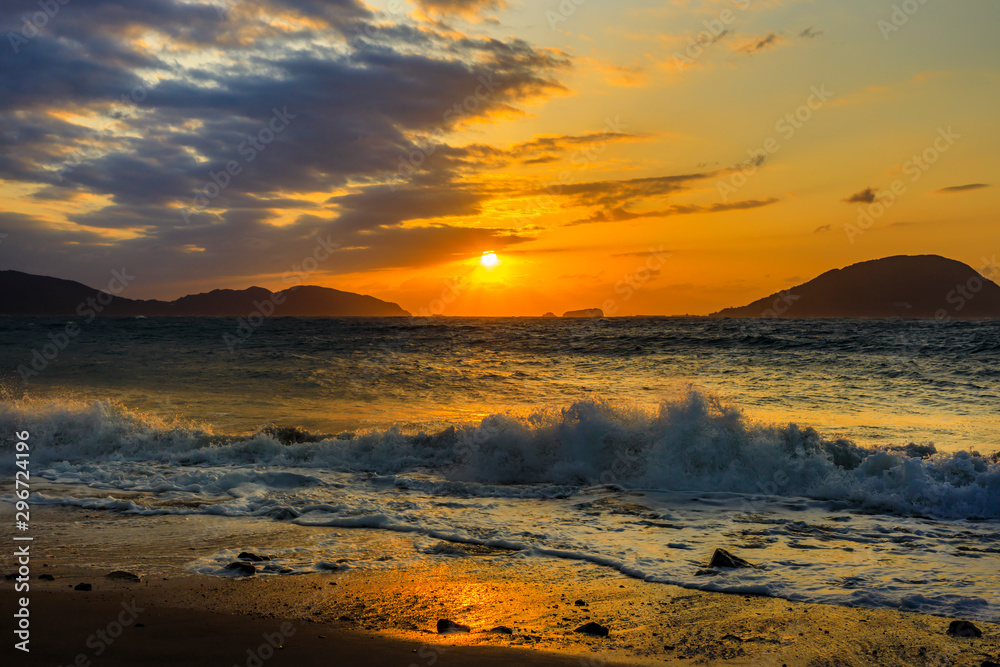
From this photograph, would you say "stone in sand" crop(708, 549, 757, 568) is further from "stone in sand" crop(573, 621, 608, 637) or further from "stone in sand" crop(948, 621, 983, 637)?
"stone in sand" crop(573, 621, 608, 637)

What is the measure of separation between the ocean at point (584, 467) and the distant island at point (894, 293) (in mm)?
124634

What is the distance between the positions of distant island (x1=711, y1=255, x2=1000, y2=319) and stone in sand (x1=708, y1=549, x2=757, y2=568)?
445 ft

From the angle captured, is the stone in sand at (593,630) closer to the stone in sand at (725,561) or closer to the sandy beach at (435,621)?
the sandy beach at (435,621)

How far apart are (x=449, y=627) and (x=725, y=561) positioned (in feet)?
9.81

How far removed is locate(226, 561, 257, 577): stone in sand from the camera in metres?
5.65

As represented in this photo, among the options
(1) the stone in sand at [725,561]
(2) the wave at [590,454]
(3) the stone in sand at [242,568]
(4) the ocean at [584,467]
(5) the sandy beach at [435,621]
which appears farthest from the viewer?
(2) the wave at [590,454]

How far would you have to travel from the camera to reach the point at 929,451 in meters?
10.9

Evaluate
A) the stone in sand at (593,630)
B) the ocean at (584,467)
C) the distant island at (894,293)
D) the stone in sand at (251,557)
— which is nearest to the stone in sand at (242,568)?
the ocean at (584,467)

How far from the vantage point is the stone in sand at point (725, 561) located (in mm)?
5988

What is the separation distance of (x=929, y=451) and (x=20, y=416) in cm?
1790

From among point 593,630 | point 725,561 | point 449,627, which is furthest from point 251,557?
point 725,561

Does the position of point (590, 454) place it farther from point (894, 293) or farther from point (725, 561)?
point (894, 293)

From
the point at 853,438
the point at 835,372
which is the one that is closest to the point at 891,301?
the point at 835,372

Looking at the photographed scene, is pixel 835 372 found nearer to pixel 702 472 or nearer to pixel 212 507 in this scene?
pixel 702 472
